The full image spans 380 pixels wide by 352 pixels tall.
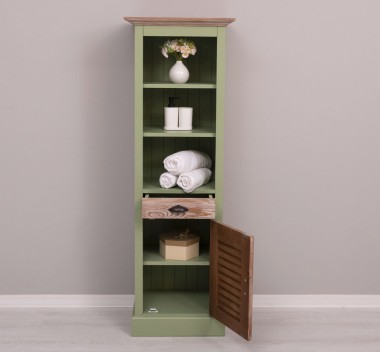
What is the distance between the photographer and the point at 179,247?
3471 millimetres

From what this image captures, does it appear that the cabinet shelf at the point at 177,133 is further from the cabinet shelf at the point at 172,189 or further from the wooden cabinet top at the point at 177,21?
the wooden cabinet top at the point at 177,21

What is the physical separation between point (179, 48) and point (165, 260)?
1.08m

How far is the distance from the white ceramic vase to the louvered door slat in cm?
74

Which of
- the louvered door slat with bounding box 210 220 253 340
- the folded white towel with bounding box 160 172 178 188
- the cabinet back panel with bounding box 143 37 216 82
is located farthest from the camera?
the cabinet back panel with bounding box 143 37 216 82

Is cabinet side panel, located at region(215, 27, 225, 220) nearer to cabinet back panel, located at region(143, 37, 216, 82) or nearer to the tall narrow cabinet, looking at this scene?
the tall narrow cabinet

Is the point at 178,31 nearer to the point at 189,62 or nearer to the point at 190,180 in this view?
the point at 189,62

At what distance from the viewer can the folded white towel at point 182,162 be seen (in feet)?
10.9

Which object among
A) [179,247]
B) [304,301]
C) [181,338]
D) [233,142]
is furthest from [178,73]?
[304,301]

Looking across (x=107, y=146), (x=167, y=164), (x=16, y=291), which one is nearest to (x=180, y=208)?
(x=167, y=164)

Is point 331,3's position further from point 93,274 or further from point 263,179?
point 93,274

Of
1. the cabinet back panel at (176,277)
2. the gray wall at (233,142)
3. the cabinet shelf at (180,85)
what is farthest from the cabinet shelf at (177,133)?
the cabinet back panel at (176,277)

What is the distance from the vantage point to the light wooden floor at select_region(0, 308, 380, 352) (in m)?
3.32

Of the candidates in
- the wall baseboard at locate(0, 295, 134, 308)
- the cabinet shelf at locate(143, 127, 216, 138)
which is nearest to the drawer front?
the cabinet shelf at locate(143, 127, 216, 138)

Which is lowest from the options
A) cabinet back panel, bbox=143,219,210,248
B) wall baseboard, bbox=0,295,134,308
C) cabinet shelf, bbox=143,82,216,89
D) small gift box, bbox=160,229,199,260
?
wall baseboard, bbox=0,295,134,308
